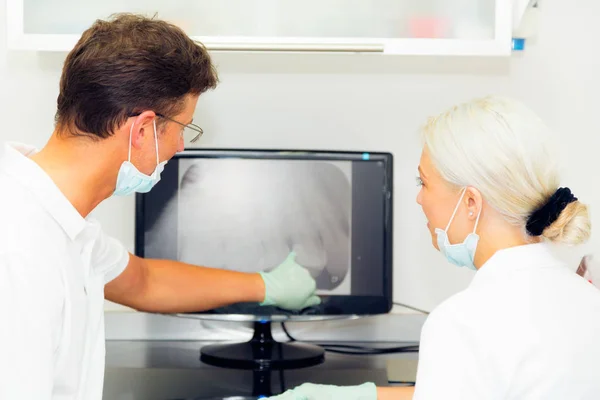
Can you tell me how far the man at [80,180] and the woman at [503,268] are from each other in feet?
1.26

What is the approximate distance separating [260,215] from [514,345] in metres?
0.90

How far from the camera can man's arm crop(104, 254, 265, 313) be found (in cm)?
172

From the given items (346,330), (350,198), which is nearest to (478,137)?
(350,198)

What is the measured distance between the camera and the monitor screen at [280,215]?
183cm

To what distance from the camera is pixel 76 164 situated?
4.31 feet

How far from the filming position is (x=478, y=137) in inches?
45.9

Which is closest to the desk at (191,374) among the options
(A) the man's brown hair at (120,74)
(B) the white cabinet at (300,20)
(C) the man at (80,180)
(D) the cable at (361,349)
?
(D) the cable at (361,349)

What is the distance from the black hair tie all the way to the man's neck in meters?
0.68

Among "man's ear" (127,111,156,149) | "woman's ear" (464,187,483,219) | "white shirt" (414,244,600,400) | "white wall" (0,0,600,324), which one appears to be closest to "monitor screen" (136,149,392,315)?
"white wall" (0,0,600,324)

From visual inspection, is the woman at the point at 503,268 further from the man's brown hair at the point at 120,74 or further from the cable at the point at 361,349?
the cable at the point at 361,349

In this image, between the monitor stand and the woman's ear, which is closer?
the woman's ear

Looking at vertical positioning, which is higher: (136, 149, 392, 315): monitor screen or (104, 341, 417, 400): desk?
(136, 149, 392, 315): monitor screen

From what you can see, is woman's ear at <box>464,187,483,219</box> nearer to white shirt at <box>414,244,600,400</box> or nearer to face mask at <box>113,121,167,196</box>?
white shirt at <box>414,244,600,400</box>

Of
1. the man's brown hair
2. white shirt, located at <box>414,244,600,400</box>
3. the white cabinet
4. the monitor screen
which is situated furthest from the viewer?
the monitor screen
